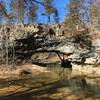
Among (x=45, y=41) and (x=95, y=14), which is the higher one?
(x=95, y=14)

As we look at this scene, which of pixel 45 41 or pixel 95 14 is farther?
pixel 95 14

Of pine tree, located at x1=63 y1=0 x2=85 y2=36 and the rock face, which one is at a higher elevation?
pine tree, located at x1=63 y1=0 x2=85 y2=36

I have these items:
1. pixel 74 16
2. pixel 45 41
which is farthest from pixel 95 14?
pixel 45 41

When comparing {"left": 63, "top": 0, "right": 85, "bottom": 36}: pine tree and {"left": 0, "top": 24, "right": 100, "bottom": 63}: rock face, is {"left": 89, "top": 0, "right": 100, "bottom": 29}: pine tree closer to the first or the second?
{"left": 63, "top": 0, "right": 85, "bottom": 36}: pine tree

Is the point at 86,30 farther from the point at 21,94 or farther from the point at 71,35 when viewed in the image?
the point at 21,94

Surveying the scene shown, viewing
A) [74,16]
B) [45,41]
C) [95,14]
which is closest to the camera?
[45,41]

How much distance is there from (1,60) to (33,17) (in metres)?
26.3

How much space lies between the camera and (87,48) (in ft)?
118

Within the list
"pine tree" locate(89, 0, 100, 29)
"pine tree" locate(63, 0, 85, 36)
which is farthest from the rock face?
"pine tree" locate(89, 0, 100, 29)

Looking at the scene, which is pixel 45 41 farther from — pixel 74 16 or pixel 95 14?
pixel 95 14

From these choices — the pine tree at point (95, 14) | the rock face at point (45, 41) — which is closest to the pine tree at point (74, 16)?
the pine tree at point (95, 14)

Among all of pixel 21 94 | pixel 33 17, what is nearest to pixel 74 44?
pixel 21 94

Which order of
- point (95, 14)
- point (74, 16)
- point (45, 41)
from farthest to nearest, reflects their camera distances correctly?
point (95, 14) → point (74, 16) → point (45, 41)

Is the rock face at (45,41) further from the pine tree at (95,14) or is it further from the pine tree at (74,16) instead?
the pine tree at (95,14)
